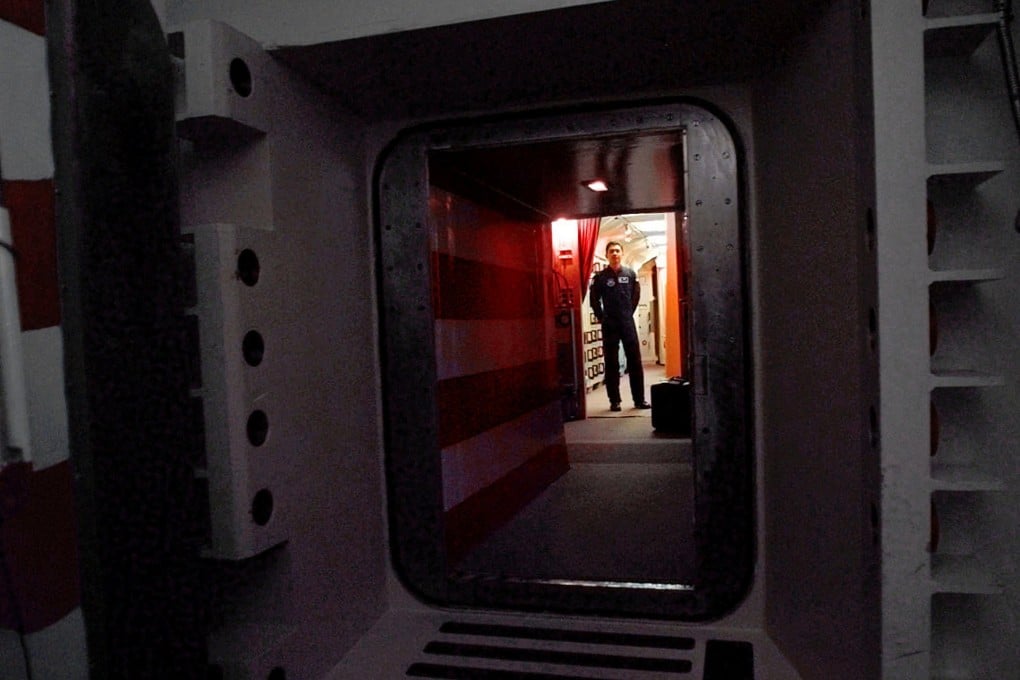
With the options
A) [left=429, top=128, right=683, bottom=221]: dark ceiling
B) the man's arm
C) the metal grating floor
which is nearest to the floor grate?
the metal grating floor

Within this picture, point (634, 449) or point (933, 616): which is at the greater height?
point (933, 616)

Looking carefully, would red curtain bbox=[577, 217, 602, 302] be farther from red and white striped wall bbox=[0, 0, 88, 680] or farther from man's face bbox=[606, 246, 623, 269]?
red and white striped wall bbox=[0, 0, 88, 680]

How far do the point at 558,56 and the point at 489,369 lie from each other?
5.28 feet

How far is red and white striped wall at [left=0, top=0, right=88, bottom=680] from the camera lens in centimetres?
127

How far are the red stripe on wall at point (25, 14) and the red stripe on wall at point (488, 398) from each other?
1262 millimetres

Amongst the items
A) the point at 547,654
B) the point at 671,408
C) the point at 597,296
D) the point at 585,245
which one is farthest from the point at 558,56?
the point at 585,245

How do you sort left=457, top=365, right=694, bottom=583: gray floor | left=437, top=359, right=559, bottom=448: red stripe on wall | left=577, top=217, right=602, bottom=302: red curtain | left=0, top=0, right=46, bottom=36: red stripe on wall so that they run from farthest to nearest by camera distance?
left=577, top=217, right=602, bottom=302: red curtain, left=437, top=359, right=559, bottom=448: red stripe on wall, left=457, top=365, right=694, bottom=583: gray floor, left=0, top=0, right=46, bottom=36: red stripe on wall

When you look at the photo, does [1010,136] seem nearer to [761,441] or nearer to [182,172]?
[761,441]

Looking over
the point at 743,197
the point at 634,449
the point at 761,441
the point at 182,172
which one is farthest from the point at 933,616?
the point at 634,449

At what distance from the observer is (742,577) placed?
5.75 ft

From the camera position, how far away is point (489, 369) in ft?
9.64

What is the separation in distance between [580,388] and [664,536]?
143 inches

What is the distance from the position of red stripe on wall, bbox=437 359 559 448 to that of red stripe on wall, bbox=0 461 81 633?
97cm

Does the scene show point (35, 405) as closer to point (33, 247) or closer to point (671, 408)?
point (33, 247)
